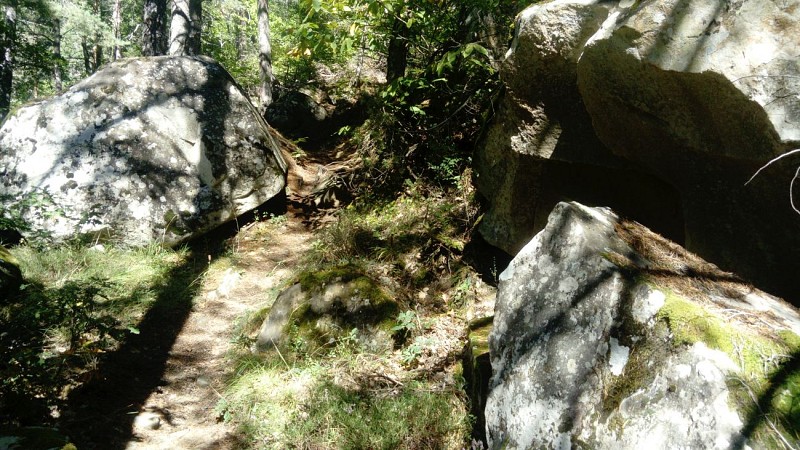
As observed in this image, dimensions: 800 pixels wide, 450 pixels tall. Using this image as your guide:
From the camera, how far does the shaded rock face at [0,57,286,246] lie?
651 centimetres

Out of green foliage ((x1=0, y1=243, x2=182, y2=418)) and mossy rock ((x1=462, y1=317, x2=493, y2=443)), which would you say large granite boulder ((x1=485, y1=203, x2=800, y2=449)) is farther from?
green foliage ((x1=0, y1=243, x2=182, y2=418))

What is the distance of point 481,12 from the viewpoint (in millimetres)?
6453

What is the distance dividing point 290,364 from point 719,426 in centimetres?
337

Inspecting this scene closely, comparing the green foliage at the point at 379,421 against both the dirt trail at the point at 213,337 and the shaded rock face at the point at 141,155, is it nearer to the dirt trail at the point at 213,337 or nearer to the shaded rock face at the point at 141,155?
the dirt trail at the point at 213,337

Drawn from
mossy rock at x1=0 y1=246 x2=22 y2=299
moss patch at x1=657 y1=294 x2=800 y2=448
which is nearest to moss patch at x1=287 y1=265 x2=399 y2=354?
moss patch at x1=657 y1=294 x2=800 y2=448

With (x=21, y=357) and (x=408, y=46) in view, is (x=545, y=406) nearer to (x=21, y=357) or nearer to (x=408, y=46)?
(x=21, y=357)

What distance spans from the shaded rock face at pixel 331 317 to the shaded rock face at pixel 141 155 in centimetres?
286

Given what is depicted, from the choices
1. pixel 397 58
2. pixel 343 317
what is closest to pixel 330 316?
pixel 343 317

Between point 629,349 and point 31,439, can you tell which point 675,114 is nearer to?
point 629,349

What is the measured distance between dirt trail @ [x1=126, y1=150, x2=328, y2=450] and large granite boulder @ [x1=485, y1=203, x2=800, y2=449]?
2.40 meters

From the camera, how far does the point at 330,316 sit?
4.70 m

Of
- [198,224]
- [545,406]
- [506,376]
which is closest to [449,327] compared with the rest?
[506,376]

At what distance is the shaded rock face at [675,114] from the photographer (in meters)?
2.86

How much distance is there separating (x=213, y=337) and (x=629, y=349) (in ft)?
14.2
